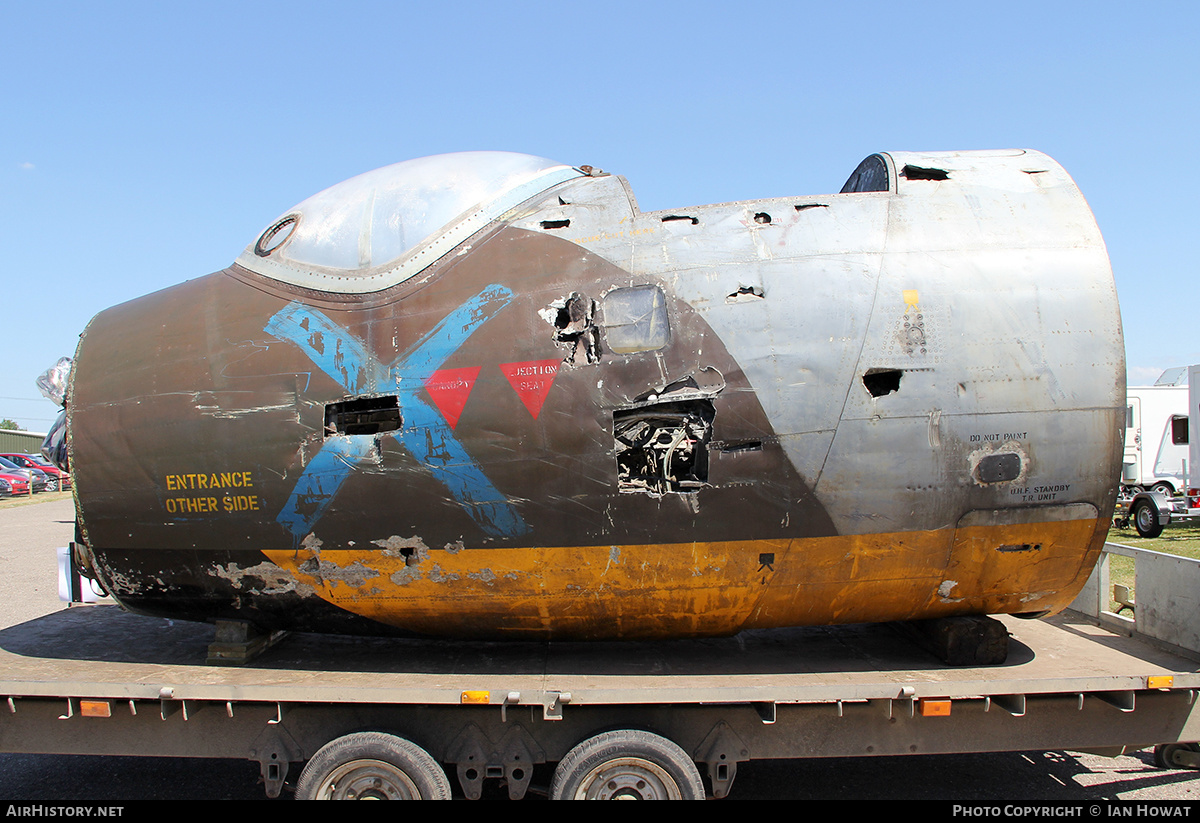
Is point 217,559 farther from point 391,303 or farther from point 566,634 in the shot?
point 566,634

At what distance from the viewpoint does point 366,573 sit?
4785 mm

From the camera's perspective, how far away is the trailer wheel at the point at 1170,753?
485cm

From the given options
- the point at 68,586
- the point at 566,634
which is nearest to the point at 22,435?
the point at 68,586

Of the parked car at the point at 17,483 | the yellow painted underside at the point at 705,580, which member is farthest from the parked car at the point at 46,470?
the yellow painted underside at the point at 705,580

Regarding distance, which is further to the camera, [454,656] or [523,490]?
[454,656]

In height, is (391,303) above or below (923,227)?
below

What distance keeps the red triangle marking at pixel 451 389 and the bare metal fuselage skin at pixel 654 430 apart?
0.02 meters

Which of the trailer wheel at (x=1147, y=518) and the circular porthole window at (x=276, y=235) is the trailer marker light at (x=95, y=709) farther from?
the trailer wheel at (x=1147, y=518)

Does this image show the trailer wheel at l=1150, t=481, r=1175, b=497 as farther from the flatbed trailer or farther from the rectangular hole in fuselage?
the rectangular hole in fuselage

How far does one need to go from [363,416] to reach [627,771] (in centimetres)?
269

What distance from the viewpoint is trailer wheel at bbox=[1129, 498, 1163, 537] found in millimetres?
16719

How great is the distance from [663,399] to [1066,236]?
2.87 metres

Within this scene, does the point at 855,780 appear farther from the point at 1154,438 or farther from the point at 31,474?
the point at 31,474

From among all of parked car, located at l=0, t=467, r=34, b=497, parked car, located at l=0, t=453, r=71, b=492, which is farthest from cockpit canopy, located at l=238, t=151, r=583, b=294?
parked car, located at l=0, t=453, r=71, b=492
